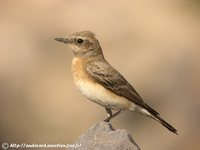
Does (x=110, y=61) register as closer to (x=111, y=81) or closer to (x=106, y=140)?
(x=111, y=81)

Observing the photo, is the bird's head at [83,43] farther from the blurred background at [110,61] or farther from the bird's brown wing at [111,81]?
the blurred background at [110,61]

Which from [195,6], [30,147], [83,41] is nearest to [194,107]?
[30,147]

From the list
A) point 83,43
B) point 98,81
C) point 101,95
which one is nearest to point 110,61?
point 83,43

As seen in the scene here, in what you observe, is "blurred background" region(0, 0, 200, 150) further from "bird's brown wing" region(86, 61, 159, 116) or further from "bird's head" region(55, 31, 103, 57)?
"bird's brown wing" region(86, 61, 159, 116)

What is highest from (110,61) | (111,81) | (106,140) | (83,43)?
(83,43)

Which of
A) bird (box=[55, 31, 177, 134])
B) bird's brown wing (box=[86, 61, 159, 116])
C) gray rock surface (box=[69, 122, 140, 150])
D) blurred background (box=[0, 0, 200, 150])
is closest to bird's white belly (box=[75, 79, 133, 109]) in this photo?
bird (box=[55, 31, 177, 134])
